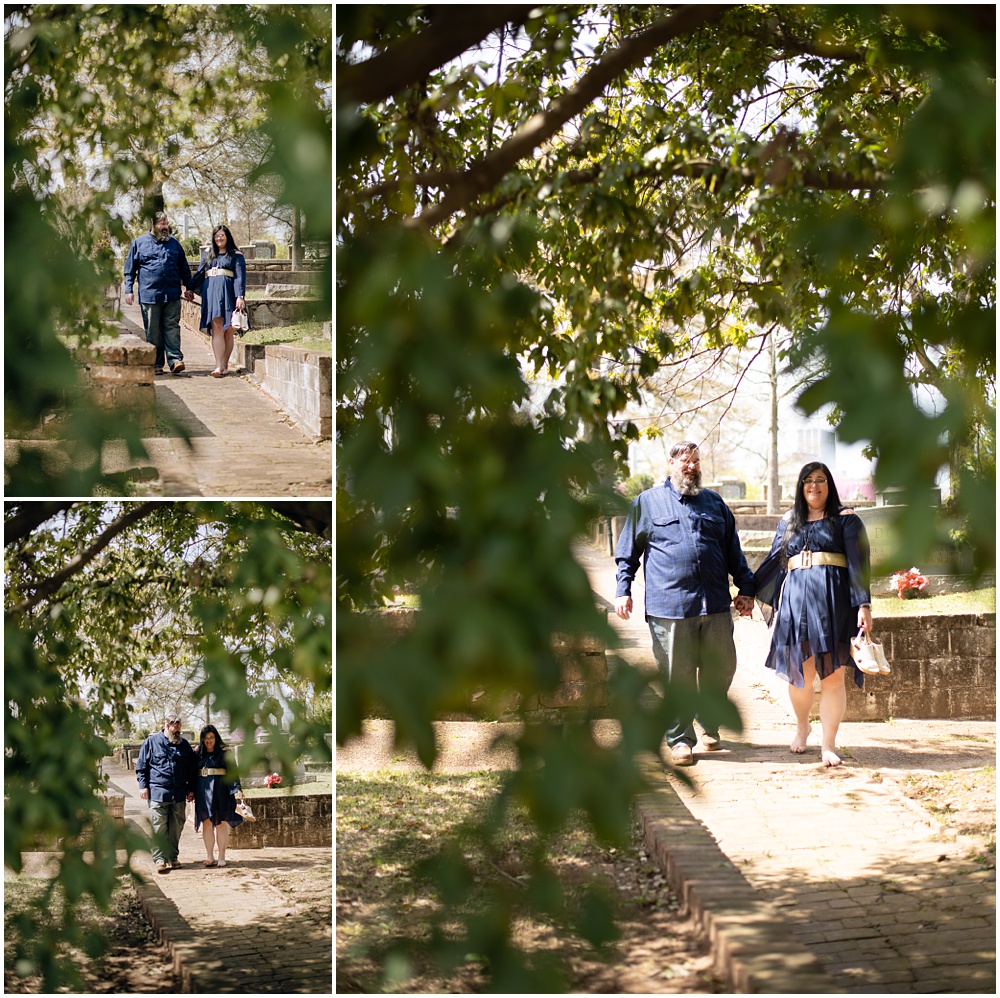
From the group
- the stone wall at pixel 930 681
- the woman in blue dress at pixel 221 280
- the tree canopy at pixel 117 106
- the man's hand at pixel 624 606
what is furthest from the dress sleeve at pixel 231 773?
the stone wall at pixel 930 681

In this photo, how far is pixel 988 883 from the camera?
3.95 metres

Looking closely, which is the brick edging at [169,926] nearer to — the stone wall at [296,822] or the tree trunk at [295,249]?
the stone wall at [296,822]

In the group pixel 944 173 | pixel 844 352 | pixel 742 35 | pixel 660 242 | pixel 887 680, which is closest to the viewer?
pixel 844 352

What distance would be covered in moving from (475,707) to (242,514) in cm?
152

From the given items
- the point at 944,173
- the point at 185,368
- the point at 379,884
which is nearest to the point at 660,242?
the point at 185,368

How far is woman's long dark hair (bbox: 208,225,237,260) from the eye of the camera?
279 cm

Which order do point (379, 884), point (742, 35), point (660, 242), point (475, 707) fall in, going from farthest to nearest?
point (742, 35) < point (660, 242) < point (379, 884) < point (475, 707)

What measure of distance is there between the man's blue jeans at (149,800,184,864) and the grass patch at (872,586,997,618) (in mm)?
6935

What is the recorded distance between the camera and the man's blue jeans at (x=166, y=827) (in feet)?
9.64

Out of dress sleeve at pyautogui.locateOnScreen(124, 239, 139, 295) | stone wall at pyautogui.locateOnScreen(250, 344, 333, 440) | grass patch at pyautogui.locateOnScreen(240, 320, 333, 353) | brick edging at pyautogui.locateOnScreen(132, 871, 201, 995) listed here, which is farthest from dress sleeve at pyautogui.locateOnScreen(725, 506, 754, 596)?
dress sleeve at pyautogui.locateOnScreen(124, 239, 139, 295)

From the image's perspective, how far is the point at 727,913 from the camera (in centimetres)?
345

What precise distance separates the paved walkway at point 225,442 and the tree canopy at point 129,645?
8cm

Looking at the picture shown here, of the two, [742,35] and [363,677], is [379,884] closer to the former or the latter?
[363,677]

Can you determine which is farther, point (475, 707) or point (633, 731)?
point (475, 707)
